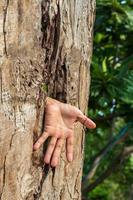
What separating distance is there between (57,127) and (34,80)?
0.64 feet

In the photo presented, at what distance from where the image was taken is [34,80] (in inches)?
81.7

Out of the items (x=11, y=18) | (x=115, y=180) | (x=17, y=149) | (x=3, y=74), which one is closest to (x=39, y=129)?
(x=17, y=149)

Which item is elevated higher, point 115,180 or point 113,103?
point 113,103

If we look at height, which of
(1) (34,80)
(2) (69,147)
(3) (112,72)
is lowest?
(3) (112,72)

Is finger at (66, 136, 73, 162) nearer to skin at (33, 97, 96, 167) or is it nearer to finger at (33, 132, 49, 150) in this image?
skin at (33, 97, 96, 167)

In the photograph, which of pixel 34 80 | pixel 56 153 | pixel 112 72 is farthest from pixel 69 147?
pixel 112 72

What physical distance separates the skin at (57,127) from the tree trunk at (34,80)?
0.02 meters

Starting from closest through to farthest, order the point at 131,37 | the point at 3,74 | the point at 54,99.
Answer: the point at 3,74, the point at 54,99, the point at 131,37

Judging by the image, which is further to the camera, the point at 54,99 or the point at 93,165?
the point at 93,165

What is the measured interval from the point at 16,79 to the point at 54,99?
0.20 metres

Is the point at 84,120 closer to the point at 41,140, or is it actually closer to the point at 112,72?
the point at 41,140

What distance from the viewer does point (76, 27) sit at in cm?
222

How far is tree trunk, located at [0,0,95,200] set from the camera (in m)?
2.02

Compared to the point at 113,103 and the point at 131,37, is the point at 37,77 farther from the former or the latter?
the point at 131,37
